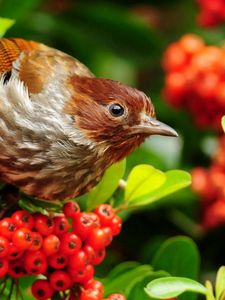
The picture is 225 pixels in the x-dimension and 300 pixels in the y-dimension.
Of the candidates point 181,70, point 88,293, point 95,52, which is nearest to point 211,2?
point 181,70

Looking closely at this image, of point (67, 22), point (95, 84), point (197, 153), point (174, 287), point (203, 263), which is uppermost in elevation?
point (95, 84)

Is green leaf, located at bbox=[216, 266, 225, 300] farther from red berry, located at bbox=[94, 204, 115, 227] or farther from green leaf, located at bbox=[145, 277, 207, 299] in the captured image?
red berry, located at bbox=[94, 204, 115, 227]

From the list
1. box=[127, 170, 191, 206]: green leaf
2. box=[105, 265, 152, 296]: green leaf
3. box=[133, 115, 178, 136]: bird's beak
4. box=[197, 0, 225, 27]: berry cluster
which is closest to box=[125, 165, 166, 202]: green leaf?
box=[127, 170, 191, 206]: green leaf

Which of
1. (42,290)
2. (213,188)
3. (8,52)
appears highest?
(8,52)

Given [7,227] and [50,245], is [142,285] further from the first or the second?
[7,227]

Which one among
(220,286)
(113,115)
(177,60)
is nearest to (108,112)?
(113,115)

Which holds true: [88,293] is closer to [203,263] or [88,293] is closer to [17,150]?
[17,150]
